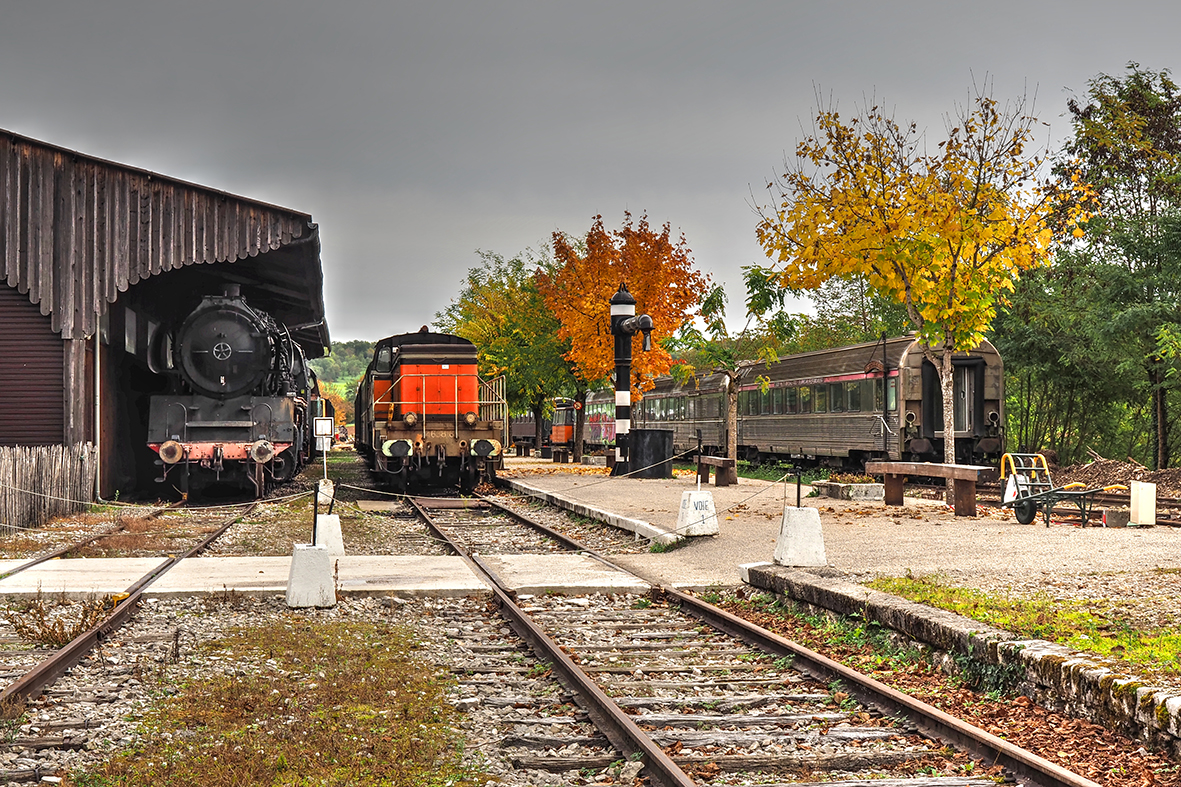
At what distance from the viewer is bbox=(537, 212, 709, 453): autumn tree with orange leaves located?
31.4m

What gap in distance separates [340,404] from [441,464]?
364 feet

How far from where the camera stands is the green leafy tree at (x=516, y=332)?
38.1m

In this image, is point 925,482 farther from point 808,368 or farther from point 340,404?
point 340,404

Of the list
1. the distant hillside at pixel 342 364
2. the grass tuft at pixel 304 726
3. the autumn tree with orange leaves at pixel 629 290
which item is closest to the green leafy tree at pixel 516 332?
the autumn tree with orange leaves at pixel 629 290

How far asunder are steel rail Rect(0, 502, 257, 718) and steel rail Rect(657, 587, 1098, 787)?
456cm

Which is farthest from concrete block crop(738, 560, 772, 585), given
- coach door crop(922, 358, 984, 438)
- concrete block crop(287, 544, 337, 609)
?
coach door crop(922, 358, 984, 438)

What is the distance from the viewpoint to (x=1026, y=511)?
15.3 m

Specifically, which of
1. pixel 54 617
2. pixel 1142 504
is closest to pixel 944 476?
pixel 1142 504

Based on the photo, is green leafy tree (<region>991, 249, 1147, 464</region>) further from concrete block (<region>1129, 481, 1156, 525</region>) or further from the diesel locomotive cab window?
the diesel locomotive cab window

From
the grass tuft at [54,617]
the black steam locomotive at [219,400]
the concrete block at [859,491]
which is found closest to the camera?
the grass tuft at [54,617]

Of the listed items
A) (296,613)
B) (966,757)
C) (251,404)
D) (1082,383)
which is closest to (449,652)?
(296,613)

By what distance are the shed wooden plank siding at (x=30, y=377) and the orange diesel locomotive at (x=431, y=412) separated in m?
6.12

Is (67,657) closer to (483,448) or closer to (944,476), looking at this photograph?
(944,476)

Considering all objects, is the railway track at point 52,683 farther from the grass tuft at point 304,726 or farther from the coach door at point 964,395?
the coach door at point 964,395
